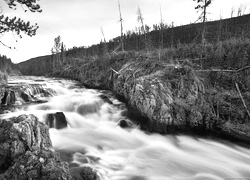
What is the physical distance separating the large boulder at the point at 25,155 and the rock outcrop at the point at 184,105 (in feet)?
21.9

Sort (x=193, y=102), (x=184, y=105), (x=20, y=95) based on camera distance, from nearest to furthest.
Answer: (x=184, y=105) < (x=193, y=102) < (x=20, y=95)

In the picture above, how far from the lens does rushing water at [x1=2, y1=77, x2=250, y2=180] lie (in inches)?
280

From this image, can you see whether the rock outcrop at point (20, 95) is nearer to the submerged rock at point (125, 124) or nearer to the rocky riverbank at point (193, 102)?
the submerged rock at point (125, 124)

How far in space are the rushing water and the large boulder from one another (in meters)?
2.42

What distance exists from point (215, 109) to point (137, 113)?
4580 millimetres

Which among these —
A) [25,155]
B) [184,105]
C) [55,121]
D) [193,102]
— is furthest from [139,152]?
[25,155]

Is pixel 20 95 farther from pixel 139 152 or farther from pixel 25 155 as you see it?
pixel 25 155

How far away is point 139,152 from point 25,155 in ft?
17.8

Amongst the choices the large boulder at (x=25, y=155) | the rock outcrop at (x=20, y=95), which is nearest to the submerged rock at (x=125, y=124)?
the large boulder at (x=25, y=155)

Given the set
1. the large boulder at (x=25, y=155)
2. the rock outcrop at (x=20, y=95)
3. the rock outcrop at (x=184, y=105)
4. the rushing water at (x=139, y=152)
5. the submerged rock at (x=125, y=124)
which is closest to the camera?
the large boulder at (x=25, y=155)

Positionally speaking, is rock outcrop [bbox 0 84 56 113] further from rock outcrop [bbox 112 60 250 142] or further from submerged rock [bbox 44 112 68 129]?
rock outcrop [bbox 112 60 250 142]

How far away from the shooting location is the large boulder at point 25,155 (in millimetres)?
4211

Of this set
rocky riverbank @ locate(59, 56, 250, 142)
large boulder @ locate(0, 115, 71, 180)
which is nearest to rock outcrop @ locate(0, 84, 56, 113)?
large boulder @ locate(0, 115, 71, 180)

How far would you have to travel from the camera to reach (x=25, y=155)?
4.54 meters
